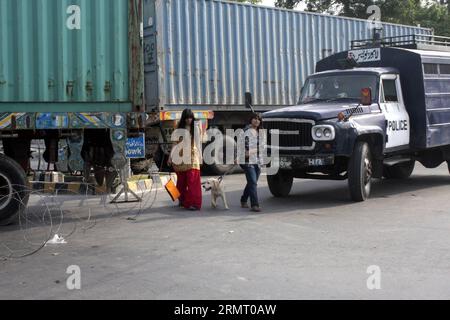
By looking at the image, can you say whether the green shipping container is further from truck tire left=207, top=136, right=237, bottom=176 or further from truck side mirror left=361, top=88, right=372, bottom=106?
truck tire left=207, top=136, right=237, bottom=176

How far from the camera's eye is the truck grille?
29.9 feet

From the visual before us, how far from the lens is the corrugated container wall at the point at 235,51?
513 inches

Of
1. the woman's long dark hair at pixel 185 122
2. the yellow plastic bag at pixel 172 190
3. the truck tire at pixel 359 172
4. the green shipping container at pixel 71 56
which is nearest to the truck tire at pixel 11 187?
the green shipping container at pixel 71 56

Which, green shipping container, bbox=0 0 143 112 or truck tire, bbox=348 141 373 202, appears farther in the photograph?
truck tire, bbox=348 141 373 202

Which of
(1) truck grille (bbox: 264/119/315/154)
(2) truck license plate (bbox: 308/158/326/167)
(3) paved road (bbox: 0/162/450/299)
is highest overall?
(1) truck grille (bbox: 264/119/315/154)

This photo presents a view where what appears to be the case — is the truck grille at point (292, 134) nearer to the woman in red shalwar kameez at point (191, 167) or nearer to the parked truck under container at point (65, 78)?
the woman in red shalwar kameez at point (191, 167)

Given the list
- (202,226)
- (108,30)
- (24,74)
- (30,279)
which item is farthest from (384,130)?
(30,279)

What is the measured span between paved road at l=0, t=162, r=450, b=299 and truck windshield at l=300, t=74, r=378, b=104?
68.7 inches

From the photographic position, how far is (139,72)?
25.6 ft

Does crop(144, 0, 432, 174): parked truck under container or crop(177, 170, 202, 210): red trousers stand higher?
crop(144, 0, 432, 174): parked truck under container

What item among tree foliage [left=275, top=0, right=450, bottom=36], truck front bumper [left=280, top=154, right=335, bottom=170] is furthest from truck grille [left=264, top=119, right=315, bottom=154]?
tree foliage [left=275, top=0, right=450, bottom=36]

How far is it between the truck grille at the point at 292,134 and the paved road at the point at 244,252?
898 millimetres

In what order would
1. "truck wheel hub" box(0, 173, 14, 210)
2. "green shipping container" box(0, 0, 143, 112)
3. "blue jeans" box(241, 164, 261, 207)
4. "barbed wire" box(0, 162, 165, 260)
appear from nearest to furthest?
"barbed wire" box(0, 162, 165, 260), "green shipping container" box(0, 0, 143, 112), "truck wheel hub" box(0, 173, 14, 210), "blue jeans" box(241, 164, 261, 207)

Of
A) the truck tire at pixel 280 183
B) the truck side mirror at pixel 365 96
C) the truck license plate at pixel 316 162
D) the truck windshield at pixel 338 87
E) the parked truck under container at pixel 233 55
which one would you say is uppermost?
the parked truck under container at pixel 233 55
